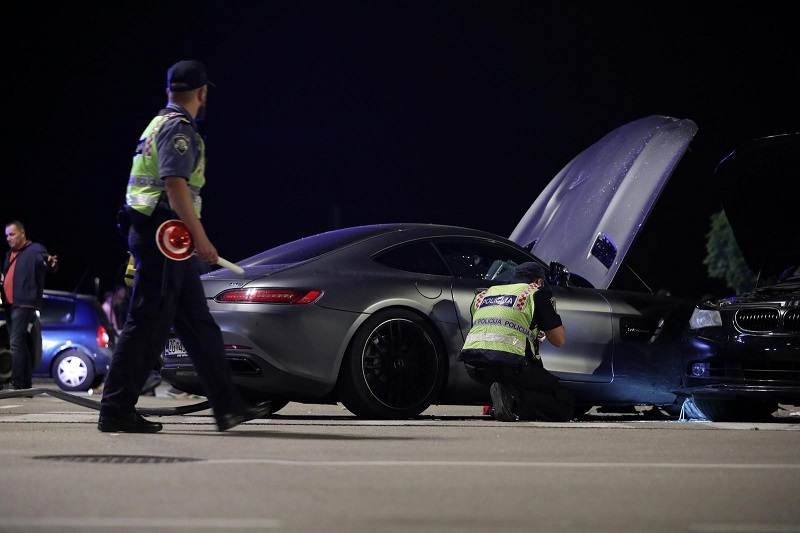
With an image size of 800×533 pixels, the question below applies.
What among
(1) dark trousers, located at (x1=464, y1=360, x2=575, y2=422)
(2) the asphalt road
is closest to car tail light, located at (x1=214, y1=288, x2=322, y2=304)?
(2) the asphalt road

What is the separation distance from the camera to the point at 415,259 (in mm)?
10031

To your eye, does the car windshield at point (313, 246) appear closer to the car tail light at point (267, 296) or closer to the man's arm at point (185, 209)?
the car tail light at point (267, 296)

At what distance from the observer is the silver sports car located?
9266mm

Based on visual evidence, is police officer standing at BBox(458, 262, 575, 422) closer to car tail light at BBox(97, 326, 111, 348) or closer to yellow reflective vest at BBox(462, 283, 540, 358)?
yellow reflective vest at BBox(462, 283, 540, 358)

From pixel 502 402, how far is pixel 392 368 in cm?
81

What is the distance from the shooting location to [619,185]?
10828mm

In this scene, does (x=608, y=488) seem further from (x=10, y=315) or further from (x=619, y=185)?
(x=10, y=315)

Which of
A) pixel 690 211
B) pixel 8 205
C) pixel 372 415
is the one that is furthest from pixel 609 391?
pixel 690 211

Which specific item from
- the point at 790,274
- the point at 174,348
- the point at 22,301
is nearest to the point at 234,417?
the point at 174,348

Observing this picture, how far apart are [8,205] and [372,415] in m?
57.0

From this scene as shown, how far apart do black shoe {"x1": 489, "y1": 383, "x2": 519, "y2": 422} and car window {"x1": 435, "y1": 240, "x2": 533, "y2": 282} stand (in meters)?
0.91

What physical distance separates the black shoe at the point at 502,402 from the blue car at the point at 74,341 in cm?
1017

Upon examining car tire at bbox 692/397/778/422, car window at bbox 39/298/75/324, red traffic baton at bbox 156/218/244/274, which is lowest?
car window at bbox 39/298/75/324

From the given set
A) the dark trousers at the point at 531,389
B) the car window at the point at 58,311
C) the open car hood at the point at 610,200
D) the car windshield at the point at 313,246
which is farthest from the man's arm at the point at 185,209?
the car window at the point at 58,311
